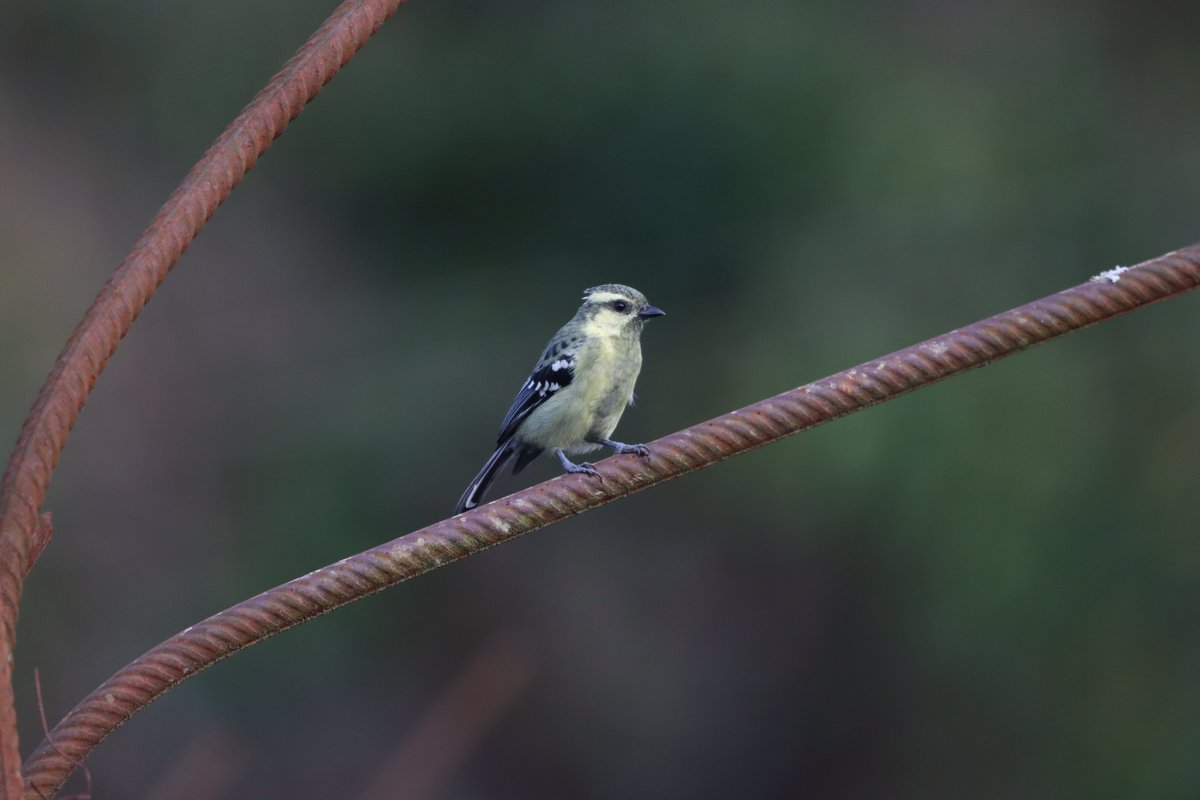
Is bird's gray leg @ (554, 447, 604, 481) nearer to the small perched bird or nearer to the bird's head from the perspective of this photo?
the small perched bird

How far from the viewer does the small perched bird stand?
18.0 ft

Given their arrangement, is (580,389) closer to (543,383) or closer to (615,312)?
(543,383)

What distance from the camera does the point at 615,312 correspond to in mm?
5750

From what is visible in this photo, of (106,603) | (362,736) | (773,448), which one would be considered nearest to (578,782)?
(362,736)

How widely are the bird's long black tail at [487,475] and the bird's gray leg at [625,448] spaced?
0.42m

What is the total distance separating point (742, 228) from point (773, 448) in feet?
6.84

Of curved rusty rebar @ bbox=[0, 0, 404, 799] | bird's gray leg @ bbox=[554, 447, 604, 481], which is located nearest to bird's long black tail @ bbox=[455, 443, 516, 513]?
bird's gray leg @ bbox=[554, 447, 604, 481]

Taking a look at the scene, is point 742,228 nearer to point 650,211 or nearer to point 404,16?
point 650,211

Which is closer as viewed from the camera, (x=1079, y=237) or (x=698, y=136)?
(x=1079, y=237)

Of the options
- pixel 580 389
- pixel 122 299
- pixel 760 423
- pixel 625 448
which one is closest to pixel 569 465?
pixel 580 389

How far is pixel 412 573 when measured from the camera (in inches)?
103

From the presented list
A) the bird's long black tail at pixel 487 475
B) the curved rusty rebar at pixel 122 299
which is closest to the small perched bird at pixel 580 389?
the bird's long black tail at pixel 487 475

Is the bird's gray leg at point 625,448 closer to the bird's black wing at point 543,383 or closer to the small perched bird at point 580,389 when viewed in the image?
the small perched bird at point 580,389

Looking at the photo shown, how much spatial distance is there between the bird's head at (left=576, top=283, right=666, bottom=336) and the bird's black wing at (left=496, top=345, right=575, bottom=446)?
17 cm
